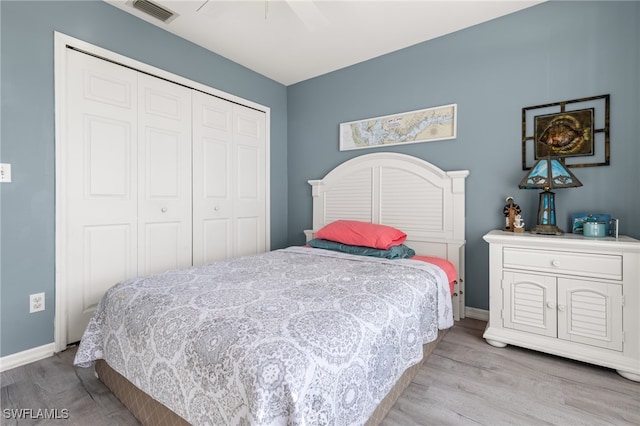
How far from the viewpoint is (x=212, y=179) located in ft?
9.97

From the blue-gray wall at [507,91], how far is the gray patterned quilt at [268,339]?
1.16 m

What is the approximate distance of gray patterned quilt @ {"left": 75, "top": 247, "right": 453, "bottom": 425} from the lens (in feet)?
3.03

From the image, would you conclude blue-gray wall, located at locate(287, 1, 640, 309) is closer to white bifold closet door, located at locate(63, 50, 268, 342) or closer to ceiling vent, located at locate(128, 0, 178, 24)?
white bifold closet door, located at locate(63, 50, 268, 342)

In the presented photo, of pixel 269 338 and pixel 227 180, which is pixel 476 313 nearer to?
pixel 269 338

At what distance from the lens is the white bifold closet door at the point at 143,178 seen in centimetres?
219

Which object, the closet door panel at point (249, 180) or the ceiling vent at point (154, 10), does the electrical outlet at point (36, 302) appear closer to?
the closet door panel at point (249, 180)

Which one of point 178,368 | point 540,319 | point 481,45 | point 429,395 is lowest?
point 429,395

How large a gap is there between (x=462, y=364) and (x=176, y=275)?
5.98 feet

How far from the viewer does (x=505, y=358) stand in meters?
1.97

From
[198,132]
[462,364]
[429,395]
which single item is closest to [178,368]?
[429,395]

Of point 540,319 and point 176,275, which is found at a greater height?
point 176,275

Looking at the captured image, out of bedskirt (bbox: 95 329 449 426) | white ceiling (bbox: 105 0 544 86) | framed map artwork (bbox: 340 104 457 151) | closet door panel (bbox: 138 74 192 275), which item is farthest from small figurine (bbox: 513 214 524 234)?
closet door panel (bbox: 138 74 192 275)

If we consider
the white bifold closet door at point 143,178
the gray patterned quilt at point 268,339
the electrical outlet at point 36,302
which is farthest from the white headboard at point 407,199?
the electrical outlet at point 36,302

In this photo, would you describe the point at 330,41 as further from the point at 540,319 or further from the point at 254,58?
the point at 540,319
